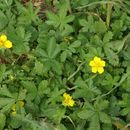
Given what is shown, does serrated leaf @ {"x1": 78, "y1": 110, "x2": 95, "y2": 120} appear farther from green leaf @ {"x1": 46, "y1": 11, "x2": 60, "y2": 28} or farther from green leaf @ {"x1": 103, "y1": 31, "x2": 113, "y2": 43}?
green leaf @ {"x1": 46, "y1": 11, "x2": 60, "y2": 28}

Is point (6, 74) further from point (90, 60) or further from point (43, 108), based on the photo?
point (90, 60)

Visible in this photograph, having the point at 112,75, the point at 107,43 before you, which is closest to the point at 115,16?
the point at 107,43

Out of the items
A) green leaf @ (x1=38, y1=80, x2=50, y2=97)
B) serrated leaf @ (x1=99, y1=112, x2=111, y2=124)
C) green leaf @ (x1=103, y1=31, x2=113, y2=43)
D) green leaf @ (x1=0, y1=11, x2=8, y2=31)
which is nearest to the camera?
serrated leaf @ (x1=99, y1=112, x2=111, y2=124)

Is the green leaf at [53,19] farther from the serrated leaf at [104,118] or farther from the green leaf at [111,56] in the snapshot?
the serrated leaf at [104,118]

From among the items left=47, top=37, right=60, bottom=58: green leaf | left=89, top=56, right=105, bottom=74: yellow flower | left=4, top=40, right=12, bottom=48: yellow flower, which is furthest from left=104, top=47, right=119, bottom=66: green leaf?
left=4, top=40, right=12, bottom=48: yellow flower

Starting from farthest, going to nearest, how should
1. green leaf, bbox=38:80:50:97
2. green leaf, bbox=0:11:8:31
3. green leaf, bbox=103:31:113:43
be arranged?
green leaf, bbox=0:11:8:31 < green leaf, bbox=103:31:113:43 < green leaf, bbox=38:80:50:97

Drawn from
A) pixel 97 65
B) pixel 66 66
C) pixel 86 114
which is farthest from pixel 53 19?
pixel 86 114

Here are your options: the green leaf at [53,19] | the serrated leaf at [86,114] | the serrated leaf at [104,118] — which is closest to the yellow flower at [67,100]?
the serrated leaf at [86,114]

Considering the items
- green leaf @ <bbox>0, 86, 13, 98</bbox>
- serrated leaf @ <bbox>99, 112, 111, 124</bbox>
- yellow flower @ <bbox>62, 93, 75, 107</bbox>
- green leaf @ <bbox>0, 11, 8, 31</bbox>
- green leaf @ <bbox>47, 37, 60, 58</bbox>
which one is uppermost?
green leaf @ <bbox>0, 11, 8, 31</bbox>

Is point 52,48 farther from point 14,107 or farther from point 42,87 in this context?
point 14,107
